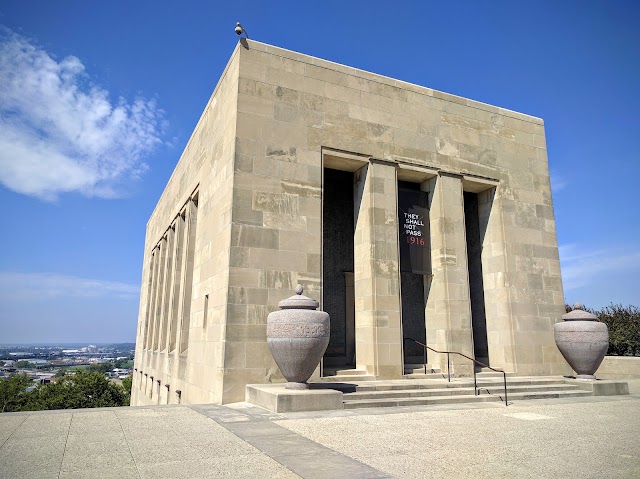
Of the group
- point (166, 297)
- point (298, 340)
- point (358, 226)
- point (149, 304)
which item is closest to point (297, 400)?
point (298, 340)

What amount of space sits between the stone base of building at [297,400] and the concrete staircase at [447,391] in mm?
447

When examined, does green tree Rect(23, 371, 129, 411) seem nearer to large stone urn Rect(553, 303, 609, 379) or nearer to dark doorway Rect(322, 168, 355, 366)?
dark doorway Rect(322, 168, 355, 366)

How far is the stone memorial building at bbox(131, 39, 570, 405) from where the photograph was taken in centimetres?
1259

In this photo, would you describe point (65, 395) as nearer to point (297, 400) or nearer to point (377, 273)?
point (377, 273)

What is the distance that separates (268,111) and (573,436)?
10696mm

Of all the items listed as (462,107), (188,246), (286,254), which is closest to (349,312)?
(286,254)

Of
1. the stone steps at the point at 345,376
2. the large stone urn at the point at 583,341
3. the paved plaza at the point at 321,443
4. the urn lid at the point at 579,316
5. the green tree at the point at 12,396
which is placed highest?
the urn lid at the point at 579,316

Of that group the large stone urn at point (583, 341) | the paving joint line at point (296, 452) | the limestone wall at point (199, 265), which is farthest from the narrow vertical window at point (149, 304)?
the large stone urn at point (583, 341)

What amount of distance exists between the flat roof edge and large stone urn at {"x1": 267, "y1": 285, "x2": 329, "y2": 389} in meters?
8.10

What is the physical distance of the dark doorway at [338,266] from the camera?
16.5 m

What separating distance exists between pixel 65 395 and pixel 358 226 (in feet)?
143

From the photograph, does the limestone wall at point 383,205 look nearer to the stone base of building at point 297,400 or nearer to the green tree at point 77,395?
the stone base of building at point 297,400

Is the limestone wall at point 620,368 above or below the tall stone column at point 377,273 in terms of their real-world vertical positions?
below

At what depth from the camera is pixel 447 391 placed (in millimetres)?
11602
